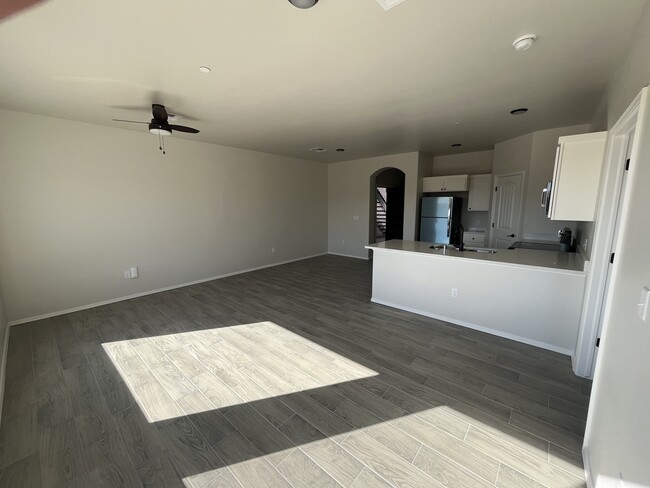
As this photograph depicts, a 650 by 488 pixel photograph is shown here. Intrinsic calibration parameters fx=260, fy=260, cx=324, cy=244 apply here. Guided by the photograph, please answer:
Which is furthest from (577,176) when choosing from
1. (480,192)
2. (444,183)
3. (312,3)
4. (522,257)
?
(444,183)

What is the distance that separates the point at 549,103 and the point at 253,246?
5.33 metres

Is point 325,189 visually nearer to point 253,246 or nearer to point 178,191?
point 253,246

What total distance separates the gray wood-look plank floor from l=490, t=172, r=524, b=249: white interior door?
2548 millimetres

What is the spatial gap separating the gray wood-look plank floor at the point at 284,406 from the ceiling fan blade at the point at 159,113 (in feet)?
7.92

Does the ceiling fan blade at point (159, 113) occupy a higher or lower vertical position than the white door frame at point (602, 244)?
higher

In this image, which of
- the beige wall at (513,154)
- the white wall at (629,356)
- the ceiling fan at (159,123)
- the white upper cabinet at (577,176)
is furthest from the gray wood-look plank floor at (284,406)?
the beige wall at (513,154)

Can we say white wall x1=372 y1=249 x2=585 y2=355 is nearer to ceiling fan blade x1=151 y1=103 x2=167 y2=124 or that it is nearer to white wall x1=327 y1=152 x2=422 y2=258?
white wall x1=327 y1=152 x2=422 y2=258

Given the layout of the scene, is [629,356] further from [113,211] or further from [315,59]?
[113,211]

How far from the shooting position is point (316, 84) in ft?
8.12

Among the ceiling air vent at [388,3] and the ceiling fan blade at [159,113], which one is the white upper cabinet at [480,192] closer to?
the ceiling air vent at [388,3]

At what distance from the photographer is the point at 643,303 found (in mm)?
1028

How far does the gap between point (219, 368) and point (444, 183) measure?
226 inches

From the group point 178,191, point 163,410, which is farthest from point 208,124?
point 163,410

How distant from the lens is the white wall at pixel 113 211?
3.22 m
